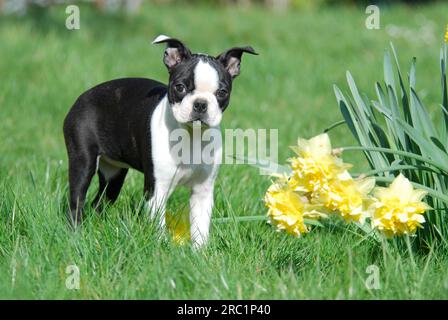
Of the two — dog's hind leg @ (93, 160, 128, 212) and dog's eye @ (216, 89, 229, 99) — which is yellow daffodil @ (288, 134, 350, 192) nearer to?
dog's eye @ (216, 89, 229, 99)

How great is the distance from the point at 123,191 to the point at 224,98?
3.87 ft

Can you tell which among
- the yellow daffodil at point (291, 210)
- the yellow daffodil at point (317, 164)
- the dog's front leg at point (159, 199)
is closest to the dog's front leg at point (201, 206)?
the dog's front leg at point (159, 199)

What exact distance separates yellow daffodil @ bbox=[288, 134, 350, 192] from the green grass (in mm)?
481

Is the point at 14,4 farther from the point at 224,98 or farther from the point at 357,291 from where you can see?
the point at 357,291

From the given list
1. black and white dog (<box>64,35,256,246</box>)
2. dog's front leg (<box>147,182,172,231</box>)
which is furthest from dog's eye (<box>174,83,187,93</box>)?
dog's front leg (<box>147,182,172,231</box>)

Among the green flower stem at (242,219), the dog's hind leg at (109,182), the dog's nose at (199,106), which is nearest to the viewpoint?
the dog's nose at (199,106)

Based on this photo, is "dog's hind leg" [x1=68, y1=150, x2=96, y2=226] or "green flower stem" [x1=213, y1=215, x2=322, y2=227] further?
"dog's hind leg" [x1=68, y1=150, x2=96, y2=226]

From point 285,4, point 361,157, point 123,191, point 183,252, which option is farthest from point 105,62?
point 285,4

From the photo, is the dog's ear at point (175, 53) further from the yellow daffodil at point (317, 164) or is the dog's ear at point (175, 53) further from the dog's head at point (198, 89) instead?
the yellow daffodil at point (317, 164)

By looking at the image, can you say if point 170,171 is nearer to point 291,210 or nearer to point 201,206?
point 201,206

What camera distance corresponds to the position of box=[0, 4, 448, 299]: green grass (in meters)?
3.38

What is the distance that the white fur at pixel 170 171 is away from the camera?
402cm

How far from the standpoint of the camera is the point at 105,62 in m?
8.80

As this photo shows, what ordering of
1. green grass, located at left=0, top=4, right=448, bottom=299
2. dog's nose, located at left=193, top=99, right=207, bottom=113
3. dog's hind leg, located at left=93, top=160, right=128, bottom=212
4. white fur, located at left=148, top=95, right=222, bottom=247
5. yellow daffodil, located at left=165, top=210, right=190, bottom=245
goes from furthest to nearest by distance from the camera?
dog's hind leg, located at left=93, top=160, right=128, bottom=212
yellow daffodil, located at left=165, top=210, right=190, bottom=245
white fur, located at left=148, top=95, right=222, bottom=247
dog's nose, located at left=193, top=99, right=207, bottom=113
green grass, located at left=0, top=4, right=448, bottom=299
